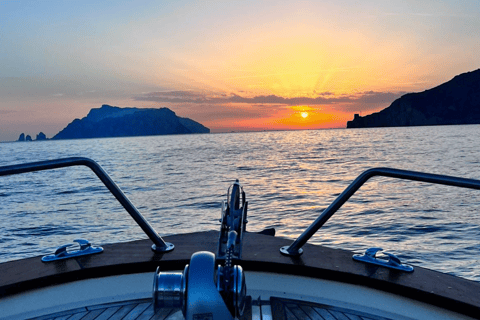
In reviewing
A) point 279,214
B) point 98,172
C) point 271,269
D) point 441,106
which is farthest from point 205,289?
point 441,106

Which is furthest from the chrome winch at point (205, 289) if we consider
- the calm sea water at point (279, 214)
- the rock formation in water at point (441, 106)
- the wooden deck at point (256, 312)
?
the rock formation in water at point (441, 106)

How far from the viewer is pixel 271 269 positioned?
215 cm

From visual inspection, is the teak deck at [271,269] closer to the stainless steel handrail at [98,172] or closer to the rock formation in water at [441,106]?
the stainless steel handrail at [98,172]

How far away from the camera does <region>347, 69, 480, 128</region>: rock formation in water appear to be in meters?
143

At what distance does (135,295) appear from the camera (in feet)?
6.81

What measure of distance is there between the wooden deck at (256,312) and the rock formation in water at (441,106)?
164276 mm

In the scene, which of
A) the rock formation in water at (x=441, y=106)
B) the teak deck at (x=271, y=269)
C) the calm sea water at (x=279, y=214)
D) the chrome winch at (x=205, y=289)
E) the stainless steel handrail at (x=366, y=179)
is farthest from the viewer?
the rock formation in water at (x=441, y=106)

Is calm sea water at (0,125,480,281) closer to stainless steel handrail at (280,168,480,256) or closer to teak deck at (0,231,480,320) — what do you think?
teak deck at (0,231,480,320)

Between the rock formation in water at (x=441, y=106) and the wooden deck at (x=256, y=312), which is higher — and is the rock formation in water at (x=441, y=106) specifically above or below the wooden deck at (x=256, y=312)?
above

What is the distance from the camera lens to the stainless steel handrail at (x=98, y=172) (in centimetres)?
Result: 189

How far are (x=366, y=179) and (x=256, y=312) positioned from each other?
856 mm

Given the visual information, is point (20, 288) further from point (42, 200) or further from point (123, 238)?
point (42, 200)

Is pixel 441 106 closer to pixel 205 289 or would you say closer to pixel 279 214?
pixel 279 214

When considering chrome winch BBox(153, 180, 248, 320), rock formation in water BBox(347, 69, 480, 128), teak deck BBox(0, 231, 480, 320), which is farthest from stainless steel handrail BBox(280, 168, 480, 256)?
rock formation in water BBox(347, 69, 480, 128)
